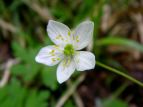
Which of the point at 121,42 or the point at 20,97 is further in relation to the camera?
the point at 121,42

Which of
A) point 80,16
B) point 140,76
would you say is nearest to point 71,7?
point 80,16

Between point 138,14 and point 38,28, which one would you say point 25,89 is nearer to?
point 38,28

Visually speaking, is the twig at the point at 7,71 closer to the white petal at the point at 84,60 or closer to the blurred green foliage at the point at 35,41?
the blurred green foliage at the point at 35,41

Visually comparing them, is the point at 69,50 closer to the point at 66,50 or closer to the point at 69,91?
the point at 66,50

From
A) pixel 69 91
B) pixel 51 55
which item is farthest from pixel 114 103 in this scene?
pixel 51 55

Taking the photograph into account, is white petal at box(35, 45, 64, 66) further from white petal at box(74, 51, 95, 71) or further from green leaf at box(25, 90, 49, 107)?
green leaf at box(25, 90, 49, 107)

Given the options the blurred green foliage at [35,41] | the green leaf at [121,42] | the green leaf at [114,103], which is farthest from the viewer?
the green leaf at [121,42]

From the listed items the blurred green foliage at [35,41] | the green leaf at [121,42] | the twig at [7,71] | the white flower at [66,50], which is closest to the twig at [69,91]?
the blurred green foliage at [35,41]

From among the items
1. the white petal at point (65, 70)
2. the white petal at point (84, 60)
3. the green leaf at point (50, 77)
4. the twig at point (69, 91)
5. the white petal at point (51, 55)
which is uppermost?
the white petal at point (51, 55)

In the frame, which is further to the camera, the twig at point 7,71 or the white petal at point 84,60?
the twig at point 7,71
